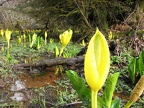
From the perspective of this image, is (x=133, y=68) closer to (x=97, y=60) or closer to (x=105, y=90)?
(x=105, y=90)

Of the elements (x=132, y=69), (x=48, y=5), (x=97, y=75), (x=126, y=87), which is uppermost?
(x=48, y=5)

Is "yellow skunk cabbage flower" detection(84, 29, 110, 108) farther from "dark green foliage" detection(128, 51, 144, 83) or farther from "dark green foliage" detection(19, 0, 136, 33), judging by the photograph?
"dark green foliage" detection(19, 0, 136, 33)

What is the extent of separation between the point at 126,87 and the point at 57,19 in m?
5.54

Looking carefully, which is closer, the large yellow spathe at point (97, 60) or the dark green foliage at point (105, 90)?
the large yellow spathe at point (97, 60)

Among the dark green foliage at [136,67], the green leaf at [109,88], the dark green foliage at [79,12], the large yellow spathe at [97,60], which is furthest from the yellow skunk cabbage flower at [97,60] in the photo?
the dark green foliage at [79,12]

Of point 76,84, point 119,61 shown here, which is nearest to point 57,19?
point 119,61

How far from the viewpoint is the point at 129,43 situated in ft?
12.9

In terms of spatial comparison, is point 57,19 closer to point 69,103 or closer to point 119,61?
point 119,61

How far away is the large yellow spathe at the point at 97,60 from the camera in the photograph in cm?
79

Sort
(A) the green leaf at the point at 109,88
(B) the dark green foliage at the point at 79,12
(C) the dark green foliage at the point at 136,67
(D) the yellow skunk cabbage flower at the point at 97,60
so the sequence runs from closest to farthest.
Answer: (D) the yellow skunk cabbage flower at the point at 97,60, (A) the green leaf at the point at 109,88, (C) the dark green foliage at the point at 136,67, (B) the dark green foliage at the point at 79,12

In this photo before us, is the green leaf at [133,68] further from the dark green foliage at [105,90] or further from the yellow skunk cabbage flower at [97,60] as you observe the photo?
the yellow skunk cabbage flower at [97,60]

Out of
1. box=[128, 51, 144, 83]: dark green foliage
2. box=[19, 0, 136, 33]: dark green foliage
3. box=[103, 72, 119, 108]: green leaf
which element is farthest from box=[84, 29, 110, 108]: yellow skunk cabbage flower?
box=[19, 0, 136, 33]: dark green foliage

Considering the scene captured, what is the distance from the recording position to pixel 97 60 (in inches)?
31.9

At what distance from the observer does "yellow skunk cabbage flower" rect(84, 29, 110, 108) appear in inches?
31.0
